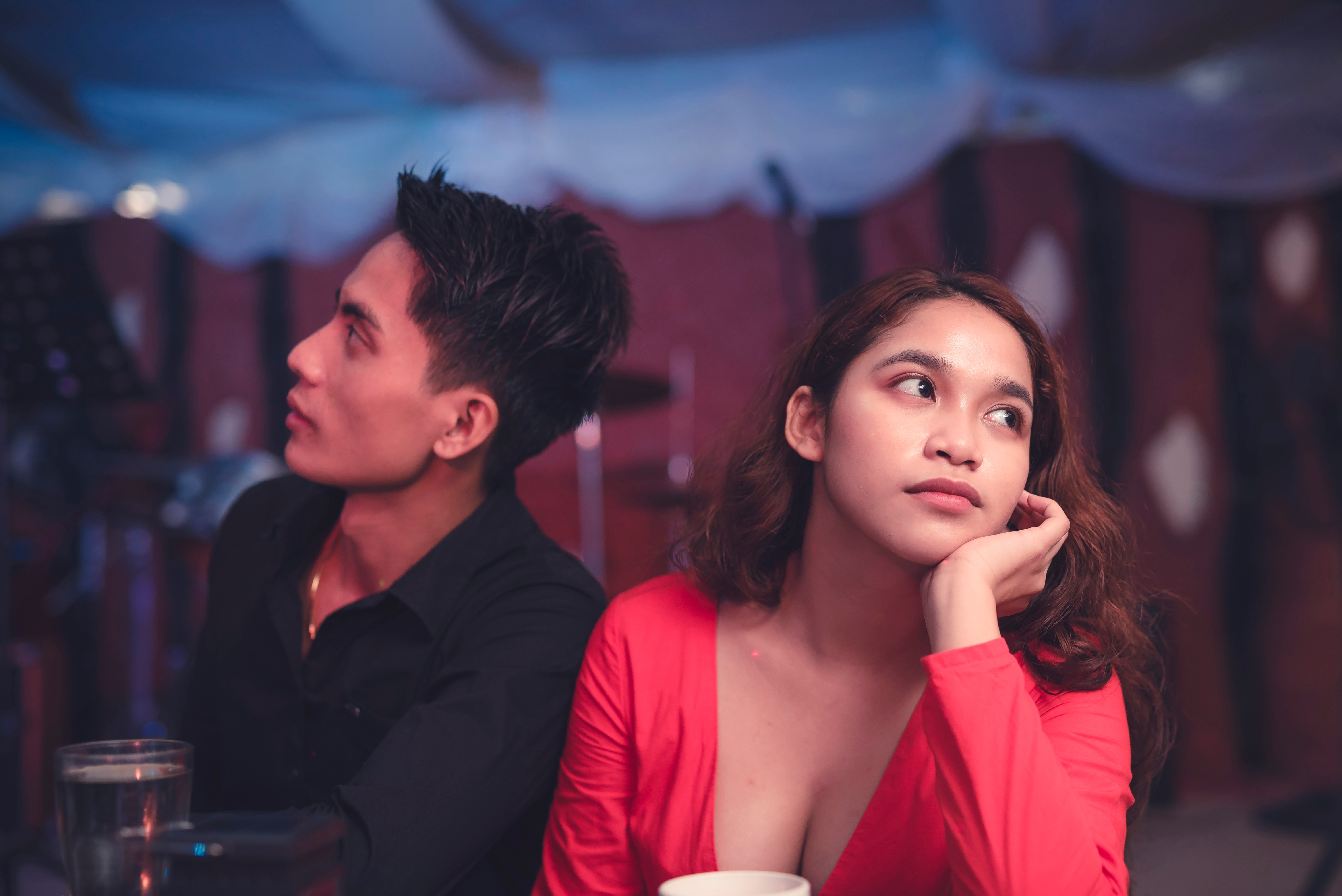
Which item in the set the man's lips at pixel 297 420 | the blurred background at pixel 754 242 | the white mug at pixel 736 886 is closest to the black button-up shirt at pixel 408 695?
the man's lips at pixel 297 420

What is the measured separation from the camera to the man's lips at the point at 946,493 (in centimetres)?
110

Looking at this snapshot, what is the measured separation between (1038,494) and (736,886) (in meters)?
0.80

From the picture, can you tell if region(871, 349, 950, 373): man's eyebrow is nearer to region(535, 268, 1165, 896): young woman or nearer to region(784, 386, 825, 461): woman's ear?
region(535, 268, 1165, 896): young woman

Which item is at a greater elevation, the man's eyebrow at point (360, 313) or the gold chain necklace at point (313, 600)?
the man's eyebrow at point (360, 313)

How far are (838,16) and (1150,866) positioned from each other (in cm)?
346

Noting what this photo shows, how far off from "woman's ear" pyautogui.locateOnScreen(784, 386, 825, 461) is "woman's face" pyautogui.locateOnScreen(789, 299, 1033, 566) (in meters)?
0.06

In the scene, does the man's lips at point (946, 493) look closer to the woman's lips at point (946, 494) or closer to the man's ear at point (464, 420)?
the woman's lips at point (946, 494)

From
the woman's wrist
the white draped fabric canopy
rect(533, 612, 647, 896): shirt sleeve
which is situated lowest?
rect(533, 612, 647, 896): shirt sleeve

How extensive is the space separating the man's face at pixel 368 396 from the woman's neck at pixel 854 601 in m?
0.63

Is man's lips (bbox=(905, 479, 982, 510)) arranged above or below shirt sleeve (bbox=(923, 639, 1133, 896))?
above

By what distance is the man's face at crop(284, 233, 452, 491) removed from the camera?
4.72 ft

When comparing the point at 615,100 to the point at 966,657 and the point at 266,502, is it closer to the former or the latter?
the point at 266,502

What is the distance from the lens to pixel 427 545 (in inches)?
61.3

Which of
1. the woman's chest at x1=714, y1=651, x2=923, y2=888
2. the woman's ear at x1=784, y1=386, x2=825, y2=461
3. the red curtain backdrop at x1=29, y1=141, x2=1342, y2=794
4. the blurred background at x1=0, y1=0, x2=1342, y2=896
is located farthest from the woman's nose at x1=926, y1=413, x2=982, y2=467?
the red curtain backdrop at x1=29, y1=141, x2=1342, y2=794
